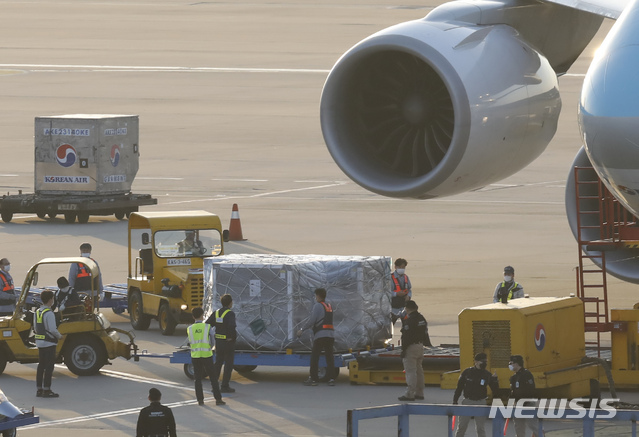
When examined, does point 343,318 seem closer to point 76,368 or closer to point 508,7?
point 76,368

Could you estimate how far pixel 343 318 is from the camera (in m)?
22.5

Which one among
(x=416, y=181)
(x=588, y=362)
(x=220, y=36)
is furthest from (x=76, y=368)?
(x=220, y=36)

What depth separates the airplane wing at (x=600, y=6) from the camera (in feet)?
47.6

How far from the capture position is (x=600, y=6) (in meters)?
14.7

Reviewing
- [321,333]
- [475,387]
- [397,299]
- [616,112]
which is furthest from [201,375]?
[616,112]

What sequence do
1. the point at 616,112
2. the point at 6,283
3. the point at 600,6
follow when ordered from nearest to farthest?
the point at 616,112 < the point at 600,6 < the point at 6,283

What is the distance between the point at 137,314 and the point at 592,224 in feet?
31.3

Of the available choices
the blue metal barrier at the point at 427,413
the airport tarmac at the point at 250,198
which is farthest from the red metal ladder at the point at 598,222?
the blue metal barrier at the point at 427,413

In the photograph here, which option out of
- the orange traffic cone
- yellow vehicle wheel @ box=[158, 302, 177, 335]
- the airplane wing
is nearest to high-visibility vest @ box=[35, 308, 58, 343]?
yellow vehicle wheel @ box=[158, 302, 177, 335]

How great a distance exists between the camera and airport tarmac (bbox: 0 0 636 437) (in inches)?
824

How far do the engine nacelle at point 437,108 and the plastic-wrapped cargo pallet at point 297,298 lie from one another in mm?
7161

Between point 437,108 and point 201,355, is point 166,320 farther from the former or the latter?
point 437,108

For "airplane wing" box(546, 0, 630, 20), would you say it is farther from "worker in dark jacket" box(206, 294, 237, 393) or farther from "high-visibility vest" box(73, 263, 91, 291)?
"high-visibility vest" box(73, 263, 91, 291)

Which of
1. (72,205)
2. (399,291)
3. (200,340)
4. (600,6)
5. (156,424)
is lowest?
(156,424)
